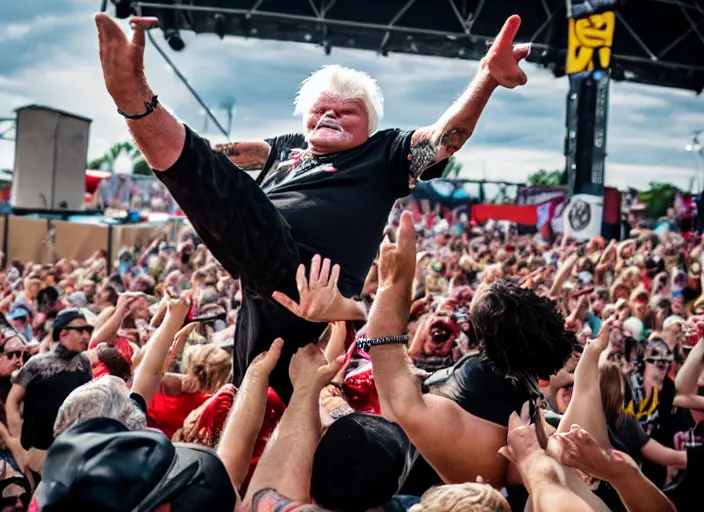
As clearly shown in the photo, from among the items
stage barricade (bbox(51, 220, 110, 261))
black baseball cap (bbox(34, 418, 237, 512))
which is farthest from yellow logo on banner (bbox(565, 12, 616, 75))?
black baseball cap (bbox(34, 418, 237, 512))

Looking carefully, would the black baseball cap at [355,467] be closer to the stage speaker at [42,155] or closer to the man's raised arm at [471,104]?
the man's raised arm at [471,104]

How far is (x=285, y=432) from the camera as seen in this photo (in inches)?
72.2

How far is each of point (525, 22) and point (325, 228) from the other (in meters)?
16.8

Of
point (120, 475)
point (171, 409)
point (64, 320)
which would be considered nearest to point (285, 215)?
point (120, 475)

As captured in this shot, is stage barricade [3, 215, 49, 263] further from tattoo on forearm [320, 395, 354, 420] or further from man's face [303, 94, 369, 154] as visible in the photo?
tattoo on forearm [320, 395, 354, 420]

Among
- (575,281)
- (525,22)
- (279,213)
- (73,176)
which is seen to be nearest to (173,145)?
(279,213)

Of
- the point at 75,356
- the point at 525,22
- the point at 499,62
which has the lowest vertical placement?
the point at 75,356

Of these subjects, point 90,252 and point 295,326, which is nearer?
point 295,326

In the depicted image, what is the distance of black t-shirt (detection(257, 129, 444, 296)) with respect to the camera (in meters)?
2.34

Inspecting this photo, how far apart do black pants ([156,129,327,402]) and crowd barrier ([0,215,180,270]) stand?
12.1m

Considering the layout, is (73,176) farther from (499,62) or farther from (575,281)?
(499,62)

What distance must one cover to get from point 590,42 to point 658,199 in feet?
63.6

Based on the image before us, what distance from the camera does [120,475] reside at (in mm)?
1227

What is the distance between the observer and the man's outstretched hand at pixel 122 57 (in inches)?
70.2
